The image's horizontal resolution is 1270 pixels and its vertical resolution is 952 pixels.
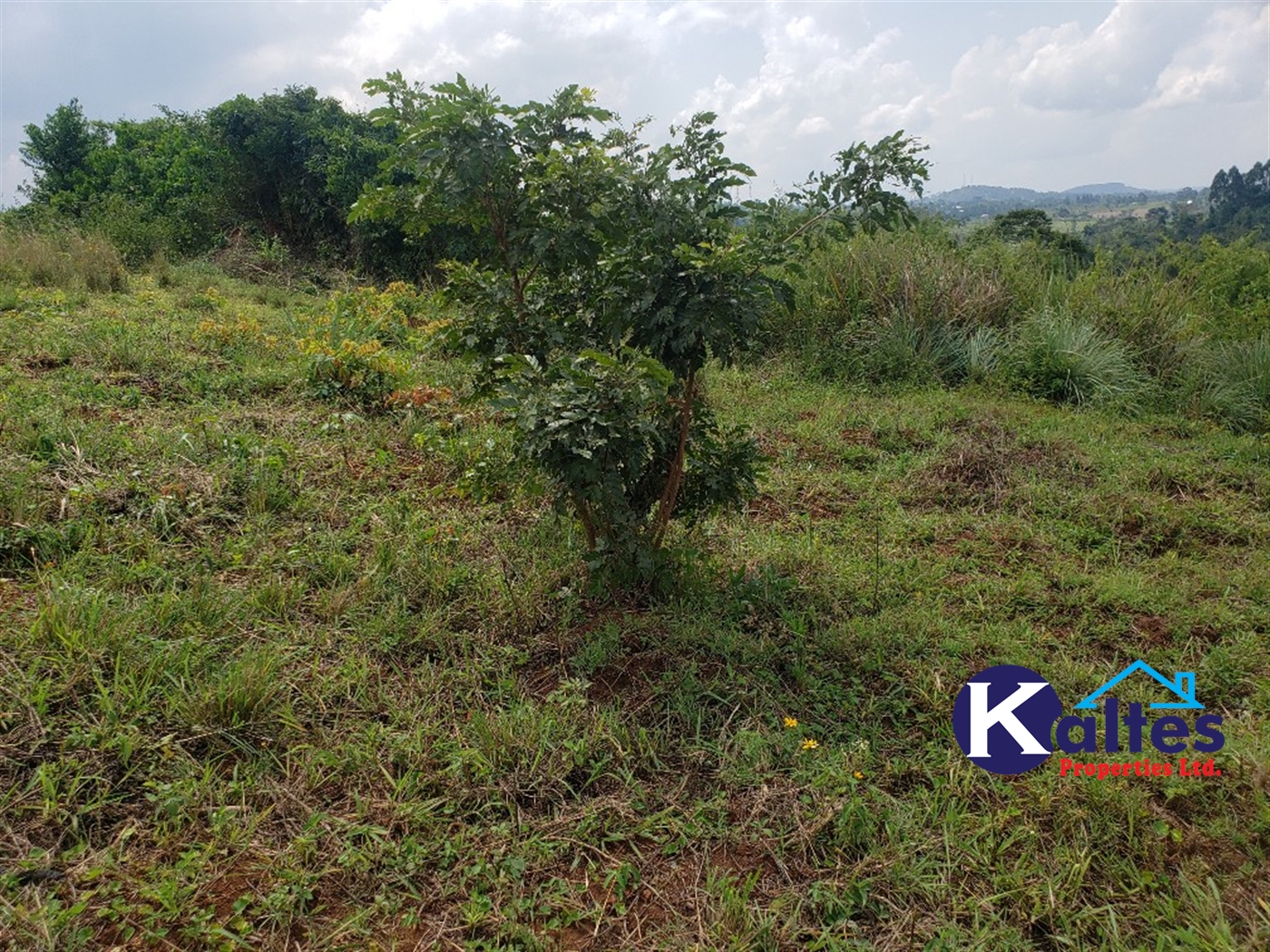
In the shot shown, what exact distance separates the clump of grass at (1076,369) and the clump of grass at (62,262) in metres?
8.57

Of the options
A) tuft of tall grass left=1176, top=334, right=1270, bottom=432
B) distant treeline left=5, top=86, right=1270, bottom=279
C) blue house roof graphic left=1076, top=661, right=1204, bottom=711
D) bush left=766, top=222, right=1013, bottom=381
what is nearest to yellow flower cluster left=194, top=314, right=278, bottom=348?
bush left=766, top=222, right=1013, bottom=381

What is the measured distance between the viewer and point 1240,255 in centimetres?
822

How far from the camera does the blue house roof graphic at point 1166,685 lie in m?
2.40

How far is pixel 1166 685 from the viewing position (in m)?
2.52

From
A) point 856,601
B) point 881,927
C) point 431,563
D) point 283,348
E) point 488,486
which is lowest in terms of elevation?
point 881,927

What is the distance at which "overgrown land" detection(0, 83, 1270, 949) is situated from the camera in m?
1.70

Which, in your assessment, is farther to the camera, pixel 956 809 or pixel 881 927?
pixel 956 809

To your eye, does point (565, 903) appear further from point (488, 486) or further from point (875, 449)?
point (875, 449)

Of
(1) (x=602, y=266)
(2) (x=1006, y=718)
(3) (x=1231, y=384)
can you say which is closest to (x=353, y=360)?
(1) (x=602, y=266)

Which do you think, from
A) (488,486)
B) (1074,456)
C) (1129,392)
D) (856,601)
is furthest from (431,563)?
(1129,392)

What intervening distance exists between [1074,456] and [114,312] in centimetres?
726

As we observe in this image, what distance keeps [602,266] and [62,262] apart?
24.4 ft

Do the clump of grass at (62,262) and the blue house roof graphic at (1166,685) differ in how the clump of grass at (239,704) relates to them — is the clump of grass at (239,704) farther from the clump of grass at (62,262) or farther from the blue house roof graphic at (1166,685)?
the clump of grass at (62,262)

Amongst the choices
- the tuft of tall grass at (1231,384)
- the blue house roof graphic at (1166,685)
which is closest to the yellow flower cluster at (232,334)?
the blue house roof graphic at (1166,685)
